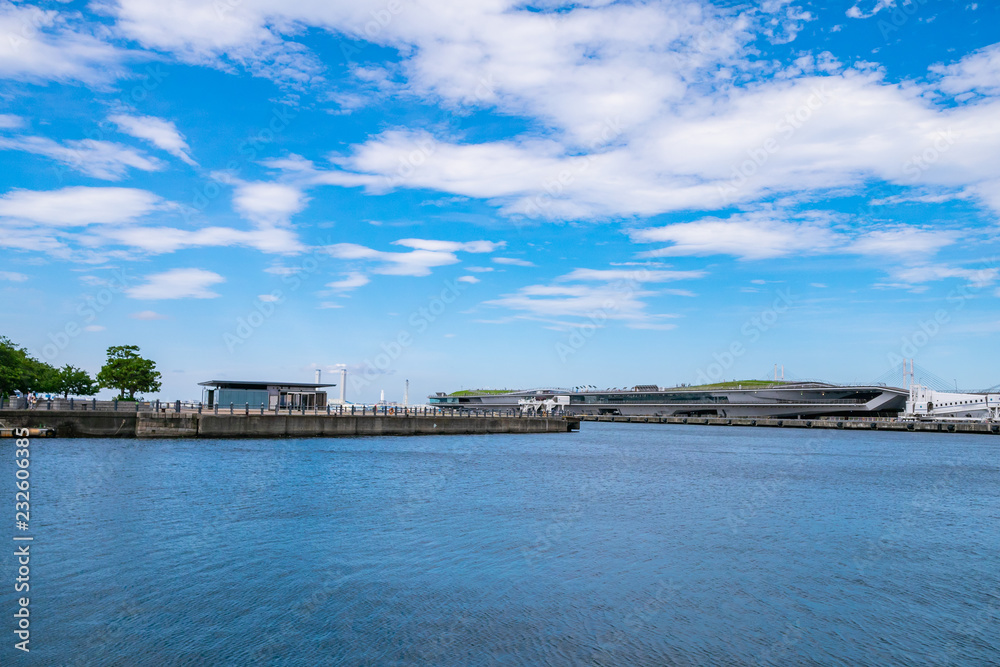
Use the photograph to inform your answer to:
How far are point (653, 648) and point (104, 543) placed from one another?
627 inches

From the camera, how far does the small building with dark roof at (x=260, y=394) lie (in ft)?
266

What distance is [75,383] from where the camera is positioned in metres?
98.8

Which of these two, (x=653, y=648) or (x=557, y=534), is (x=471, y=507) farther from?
(x=653, y=648)

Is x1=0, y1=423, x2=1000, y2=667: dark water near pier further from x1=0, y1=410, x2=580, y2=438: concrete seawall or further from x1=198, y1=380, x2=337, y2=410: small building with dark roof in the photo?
x1=198, y1=380, x2=337, y2=410: small building with dark roof

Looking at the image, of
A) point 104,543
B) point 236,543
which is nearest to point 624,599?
point 236,543

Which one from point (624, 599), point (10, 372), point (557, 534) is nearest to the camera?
point (624, 599)

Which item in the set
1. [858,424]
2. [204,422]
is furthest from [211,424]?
[858,424]

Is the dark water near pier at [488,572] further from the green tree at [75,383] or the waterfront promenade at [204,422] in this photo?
the green tree at [75,383]

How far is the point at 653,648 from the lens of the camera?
13.3m

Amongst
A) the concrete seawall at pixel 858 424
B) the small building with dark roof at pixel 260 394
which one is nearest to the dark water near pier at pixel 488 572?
the small building with dark roof at pixel 260 394

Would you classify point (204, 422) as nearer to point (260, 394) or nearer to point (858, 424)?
point (260, 394)

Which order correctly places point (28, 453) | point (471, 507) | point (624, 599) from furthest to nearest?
point (28, 453) → point (471, 507) → point (624, 599)

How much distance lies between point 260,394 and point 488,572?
70.3 m

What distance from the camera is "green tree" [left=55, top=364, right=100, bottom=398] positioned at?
9775 cm
